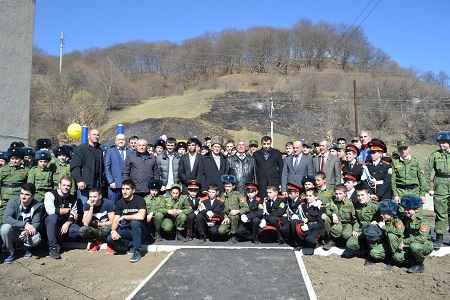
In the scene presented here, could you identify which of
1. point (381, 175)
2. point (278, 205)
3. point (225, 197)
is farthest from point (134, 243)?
point (381, 175)

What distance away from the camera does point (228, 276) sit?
5.75 metres

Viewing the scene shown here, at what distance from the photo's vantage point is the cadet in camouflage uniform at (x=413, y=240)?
5.92 meters

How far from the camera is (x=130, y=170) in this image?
25.6 feet

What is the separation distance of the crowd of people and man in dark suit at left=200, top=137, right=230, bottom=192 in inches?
0.8

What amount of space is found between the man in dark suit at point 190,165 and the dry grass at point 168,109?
42425mm

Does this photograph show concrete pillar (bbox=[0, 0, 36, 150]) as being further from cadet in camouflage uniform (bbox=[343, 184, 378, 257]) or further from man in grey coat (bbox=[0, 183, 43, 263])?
cadet in camouflage uniform (bbox=[343, 184, 378, 257])

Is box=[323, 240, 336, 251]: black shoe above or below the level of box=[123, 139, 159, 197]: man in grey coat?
below

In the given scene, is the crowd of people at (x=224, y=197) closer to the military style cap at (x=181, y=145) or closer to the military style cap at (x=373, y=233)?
the military style cap at (x=373, y=233)

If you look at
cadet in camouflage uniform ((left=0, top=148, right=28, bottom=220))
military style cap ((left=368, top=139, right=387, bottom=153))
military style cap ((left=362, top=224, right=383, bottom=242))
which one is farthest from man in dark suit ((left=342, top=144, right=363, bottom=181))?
cadet in camouflage uniform ((left=0, top=148, right=28, bottom=220))

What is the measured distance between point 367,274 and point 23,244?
542 centimetres

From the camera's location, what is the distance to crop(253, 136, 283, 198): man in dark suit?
339 inches

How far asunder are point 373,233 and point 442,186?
1761 mm

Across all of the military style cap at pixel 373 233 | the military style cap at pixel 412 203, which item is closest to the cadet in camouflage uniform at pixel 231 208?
the military style cap at pixel 373 233

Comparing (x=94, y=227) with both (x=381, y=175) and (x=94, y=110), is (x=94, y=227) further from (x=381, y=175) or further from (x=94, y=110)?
(x=94, y=110)
